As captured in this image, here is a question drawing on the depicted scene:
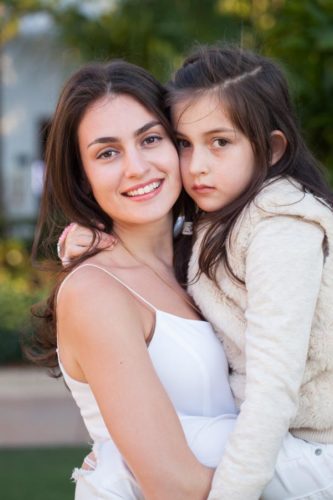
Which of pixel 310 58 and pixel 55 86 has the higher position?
pixel 310 58

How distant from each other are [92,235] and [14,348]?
5.77m

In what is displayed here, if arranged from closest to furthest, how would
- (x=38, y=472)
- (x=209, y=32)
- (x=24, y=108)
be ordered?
(x=38, y=472)
(x=209, y=32)
(x=24, y=108)

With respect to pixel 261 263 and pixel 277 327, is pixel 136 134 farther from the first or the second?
pixel 277 327

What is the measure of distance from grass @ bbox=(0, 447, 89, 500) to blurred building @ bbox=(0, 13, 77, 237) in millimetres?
8103

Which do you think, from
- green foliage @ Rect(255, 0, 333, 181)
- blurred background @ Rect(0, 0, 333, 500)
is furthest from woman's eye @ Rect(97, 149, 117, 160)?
green foliage @ Rect(255, 0, 333, 181)

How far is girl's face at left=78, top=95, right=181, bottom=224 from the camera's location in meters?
2.75

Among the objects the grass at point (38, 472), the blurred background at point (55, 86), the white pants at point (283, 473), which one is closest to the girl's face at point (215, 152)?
the white pants at point (283, 473)

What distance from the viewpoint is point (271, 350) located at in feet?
7.86

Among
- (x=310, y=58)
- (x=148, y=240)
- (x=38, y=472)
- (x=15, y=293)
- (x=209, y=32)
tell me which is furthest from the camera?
(x=209, y=32)

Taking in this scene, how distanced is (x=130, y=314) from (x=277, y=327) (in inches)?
16.1

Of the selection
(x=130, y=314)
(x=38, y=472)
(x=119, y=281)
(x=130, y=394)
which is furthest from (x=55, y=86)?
(x=130, y=394)

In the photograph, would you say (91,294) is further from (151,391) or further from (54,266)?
(54,266)

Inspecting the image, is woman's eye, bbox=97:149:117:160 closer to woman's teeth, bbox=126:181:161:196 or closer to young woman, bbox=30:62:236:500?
young woman, bbox=30:62:236:500

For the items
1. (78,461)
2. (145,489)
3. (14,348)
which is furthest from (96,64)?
(14,348)
